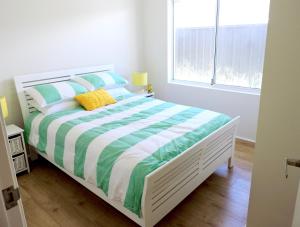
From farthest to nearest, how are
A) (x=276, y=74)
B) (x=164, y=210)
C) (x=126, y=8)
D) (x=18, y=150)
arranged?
(x=126, y=8) → (x=18, y=150) → (x=164, y=210) → (x=276, y=74)

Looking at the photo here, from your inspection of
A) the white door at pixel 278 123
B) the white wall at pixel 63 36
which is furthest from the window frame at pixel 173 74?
the white door at pixel 278 123

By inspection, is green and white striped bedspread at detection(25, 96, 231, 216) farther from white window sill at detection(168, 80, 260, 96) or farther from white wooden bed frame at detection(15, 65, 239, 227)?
white window sill at detection(168, 80, 260, 96)

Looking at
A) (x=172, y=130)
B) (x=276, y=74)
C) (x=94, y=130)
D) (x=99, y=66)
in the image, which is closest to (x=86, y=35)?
(x=99, y=66)

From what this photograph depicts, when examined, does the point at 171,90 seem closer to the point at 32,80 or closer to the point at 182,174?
the point at 32,80

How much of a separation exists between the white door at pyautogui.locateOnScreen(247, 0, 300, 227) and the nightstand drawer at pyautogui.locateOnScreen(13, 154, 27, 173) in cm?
251

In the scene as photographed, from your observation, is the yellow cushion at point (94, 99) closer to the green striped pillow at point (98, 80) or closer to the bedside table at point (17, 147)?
the green striped pillow at point (98, 80)

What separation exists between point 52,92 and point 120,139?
1.32 m

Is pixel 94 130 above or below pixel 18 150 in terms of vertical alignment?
Answer: above

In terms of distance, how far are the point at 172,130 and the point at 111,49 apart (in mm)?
2200

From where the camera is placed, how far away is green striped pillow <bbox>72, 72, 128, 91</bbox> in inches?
134

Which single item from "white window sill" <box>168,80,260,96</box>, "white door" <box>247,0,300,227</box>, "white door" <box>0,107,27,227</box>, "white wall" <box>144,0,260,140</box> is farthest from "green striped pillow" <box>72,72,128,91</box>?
"white door" <box>0,107,27,227</box>

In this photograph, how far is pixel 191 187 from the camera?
2270 mm

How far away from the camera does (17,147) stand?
2787mm

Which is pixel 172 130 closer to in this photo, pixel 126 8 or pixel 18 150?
pixel 18 150
